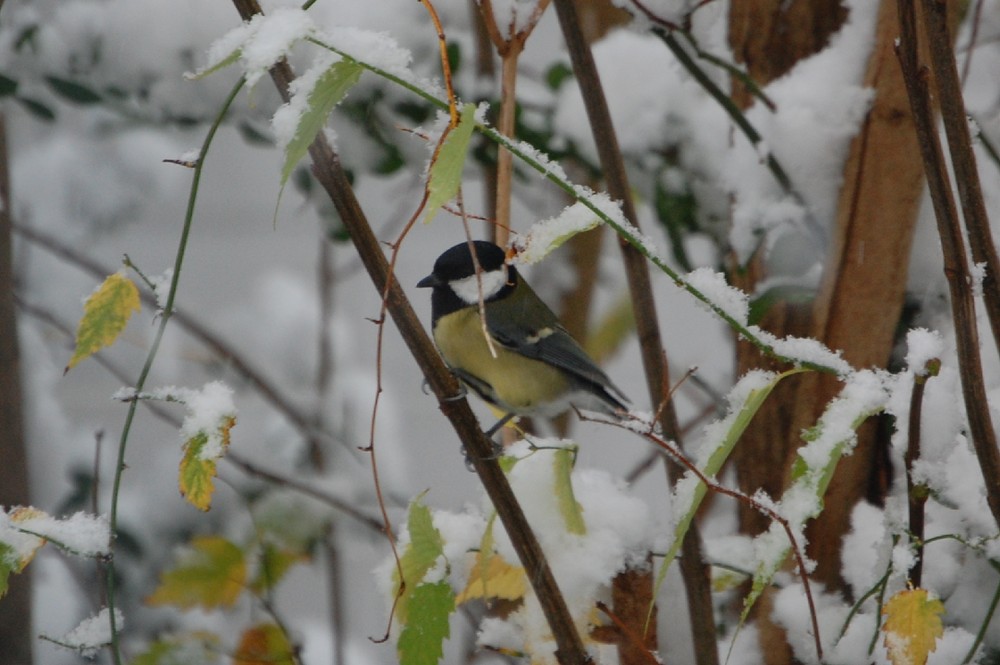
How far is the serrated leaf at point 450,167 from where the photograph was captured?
0.38 m

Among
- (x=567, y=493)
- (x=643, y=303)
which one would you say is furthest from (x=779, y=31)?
(x=567, y=493)

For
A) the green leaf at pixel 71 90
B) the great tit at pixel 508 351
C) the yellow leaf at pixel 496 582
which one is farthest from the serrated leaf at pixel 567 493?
the green leaf at pixel 71 90

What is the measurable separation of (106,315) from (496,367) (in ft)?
2.02

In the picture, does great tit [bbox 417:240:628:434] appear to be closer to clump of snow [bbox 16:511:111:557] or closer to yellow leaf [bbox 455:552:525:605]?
yellow leaf [bbox 455:552:525:605]

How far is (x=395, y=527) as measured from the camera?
64.2 inches

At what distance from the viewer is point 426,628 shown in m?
0.57

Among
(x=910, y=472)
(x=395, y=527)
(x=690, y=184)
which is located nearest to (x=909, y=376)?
(x=910, y=472)

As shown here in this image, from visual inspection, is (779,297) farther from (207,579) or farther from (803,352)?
(207,579)

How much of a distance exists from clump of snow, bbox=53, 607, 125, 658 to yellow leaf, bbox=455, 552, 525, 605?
0.21m

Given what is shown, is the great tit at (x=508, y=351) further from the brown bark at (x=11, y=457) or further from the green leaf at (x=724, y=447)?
the green leaf at (x=724, y=447)

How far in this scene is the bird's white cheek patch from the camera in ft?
3.75

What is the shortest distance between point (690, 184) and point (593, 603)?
1.88ft

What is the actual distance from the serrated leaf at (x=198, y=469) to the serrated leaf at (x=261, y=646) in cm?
51

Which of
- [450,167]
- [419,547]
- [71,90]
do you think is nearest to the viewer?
[450,167]
